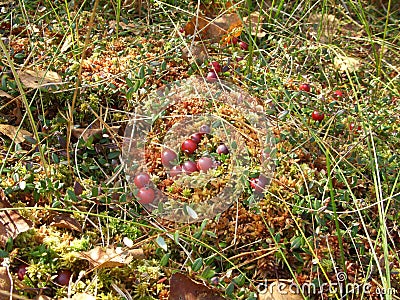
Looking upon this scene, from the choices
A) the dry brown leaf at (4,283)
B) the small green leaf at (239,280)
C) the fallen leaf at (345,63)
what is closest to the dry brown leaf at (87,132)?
the dry brown leaf at (4,283)

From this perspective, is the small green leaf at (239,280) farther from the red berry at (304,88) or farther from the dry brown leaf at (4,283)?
the red berry at (304,88)

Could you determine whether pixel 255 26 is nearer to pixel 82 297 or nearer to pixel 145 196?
pixel 145 196

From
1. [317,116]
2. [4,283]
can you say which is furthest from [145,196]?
[317,116]

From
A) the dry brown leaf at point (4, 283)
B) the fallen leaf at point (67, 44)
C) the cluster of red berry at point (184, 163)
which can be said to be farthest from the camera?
the fallen leaf at point (67, 44)

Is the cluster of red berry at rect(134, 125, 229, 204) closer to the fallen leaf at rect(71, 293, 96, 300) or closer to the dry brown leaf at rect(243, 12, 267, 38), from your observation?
the fallen leaf at rect(71, 293, 96, 300)

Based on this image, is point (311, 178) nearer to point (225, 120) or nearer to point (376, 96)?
point (225, 120)

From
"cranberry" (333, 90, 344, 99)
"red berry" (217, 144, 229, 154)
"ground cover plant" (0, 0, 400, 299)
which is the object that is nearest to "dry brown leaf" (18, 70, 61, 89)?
"ground cover plant" (0, 0, 400, 299)
